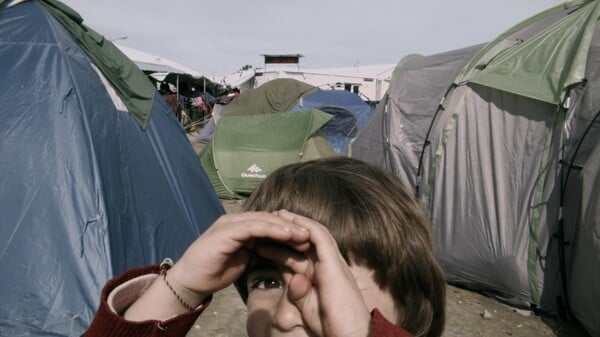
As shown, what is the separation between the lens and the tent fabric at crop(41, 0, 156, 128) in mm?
3295

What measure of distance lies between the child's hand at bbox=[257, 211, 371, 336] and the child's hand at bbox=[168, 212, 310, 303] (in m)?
0.03

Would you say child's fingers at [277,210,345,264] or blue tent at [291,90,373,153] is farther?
blue tent at [291,90,373,153]

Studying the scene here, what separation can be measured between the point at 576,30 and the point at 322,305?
11.7 ft

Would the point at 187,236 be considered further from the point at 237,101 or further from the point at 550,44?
the point at 237,101

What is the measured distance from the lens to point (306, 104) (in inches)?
410

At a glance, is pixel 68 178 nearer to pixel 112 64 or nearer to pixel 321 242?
pixel 112 64

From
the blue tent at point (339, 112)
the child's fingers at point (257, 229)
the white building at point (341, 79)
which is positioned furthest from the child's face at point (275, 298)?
the white building at point (341, 79)

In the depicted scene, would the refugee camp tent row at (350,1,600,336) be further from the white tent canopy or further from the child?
the white tent canopy

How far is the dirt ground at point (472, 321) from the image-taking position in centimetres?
322

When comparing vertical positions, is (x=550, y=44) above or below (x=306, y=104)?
→ above

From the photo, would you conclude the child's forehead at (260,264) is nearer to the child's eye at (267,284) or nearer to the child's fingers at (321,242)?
the child's eye at (267,284)

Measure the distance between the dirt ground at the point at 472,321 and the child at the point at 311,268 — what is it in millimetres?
2239

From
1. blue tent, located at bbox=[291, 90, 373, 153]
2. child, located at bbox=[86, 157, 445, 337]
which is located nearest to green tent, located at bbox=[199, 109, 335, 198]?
blue tent, located at bbox=[291, 90, 373, 153]

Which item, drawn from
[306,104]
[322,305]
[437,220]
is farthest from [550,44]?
[306,104]
